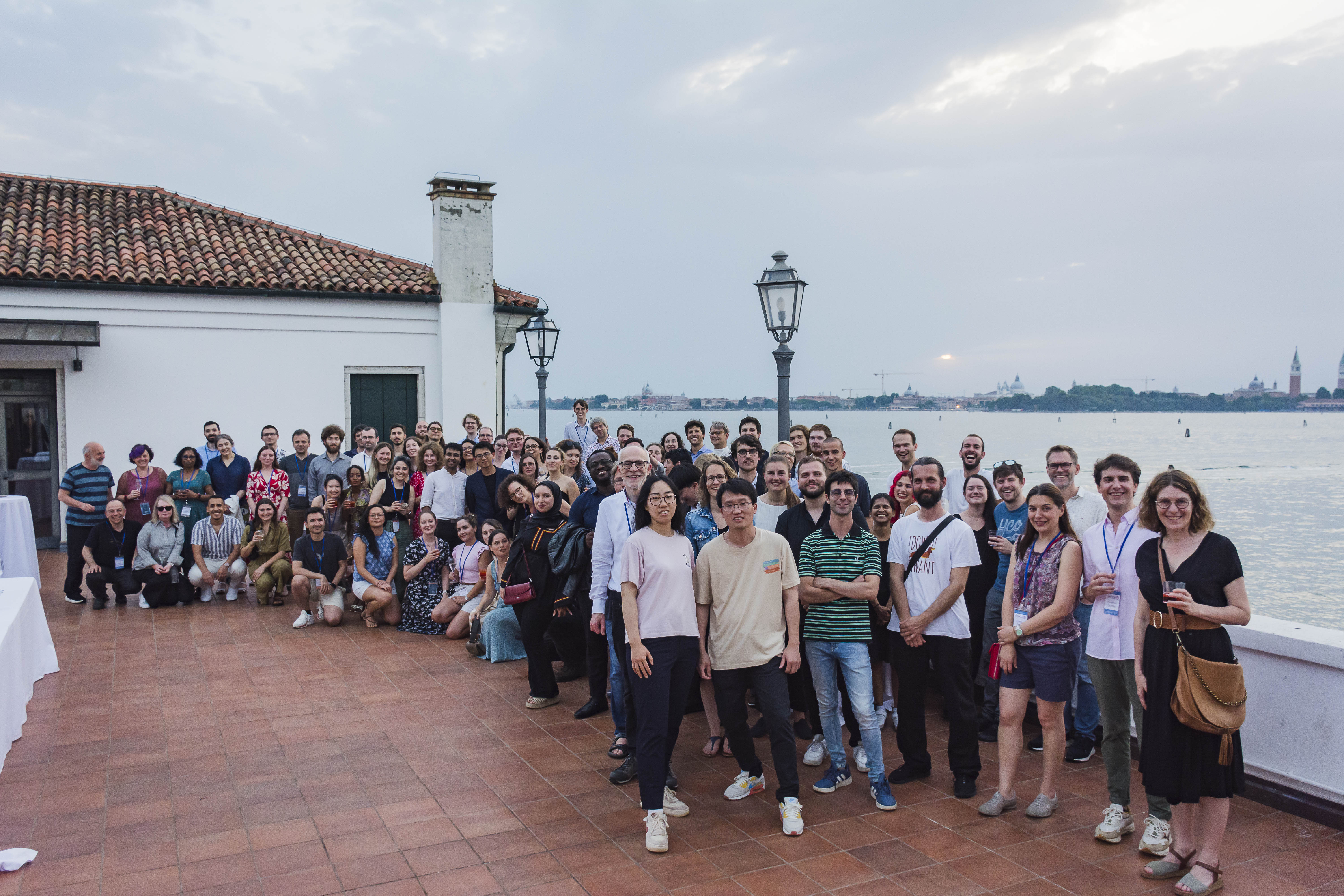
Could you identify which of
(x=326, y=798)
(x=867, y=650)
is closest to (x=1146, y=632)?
(x=867, y=650)

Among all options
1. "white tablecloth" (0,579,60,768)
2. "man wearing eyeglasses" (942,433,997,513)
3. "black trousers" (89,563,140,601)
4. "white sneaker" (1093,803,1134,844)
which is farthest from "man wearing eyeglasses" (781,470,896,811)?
"black trousers" (89,563,140,601)

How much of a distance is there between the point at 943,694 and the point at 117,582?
9007 millimetres

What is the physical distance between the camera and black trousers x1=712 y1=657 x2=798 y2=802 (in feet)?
15.1

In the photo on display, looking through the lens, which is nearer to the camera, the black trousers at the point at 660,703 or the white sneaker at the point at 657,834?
the white sneaker at the point at 657,834

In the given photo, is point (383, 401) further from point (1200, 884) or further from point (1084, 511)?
point (1200, 884)

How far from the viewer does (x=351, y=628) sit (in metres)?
9.20

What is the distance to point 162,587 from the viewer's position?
392 inches

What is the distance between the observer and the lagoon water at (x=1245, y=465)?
2338cm

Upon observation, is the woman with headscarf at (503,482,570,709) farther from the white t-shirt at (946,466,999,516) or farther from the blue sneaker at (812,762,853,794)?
the white t-shirt at (946,466,999,516)

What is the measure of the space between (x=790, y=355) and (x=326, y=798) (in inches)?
220

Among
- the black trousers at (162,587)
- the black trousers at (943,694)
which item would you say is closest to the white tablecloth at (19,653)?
the black trousers at (162,587)

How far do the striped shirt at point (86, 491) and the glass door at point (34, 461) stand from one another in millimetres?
4277

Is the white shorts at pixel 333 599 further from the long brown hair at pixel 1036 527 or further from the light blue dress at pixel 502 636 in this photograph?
the long brown hair at pixel 1036 527

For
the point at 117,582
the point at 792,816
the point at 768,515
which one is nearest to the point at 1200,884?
the point at 792,816
